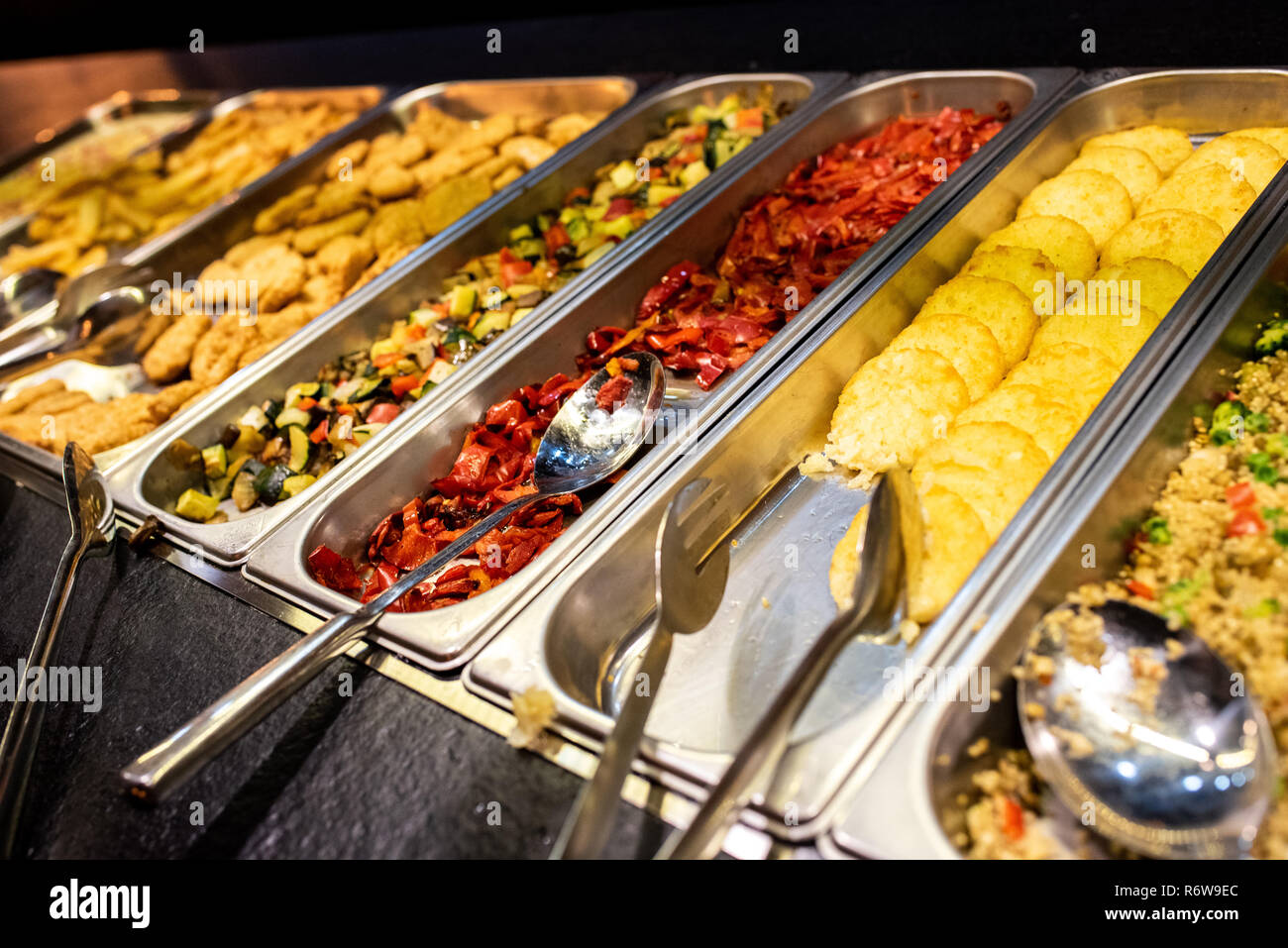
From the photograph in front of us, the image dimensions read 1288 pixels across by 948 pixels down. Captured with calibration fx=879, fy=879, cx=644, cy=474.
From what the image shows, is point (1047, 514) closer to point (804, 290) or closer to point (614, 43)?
point (804, 290)

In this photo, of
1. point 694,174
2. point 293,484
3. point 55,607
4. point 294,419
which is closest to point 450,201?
point 694,174

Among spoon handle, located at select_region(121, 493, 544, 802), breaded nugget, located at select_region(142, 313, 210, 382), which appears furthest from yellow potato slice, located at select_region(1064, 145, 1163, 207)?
breaded nugget, located at select_region(142, 313, 210, 382)

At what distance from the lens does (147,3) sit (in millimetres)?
7414

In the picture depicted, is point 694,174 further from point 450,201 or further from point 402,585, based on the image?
point 402,585

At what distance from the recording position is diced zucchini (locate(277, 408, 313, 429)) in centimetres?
304

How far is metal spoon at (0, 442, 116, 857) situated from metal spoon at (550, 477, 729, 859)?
1261mm

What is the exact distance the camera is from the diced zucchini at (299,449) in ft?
9.61

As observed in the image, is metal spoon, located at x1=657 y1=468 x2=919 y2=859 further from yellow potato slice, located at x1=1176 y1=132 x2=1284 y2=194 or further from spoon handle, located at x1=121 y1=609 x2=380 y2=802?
yellow potato slice, located at x1=1176 y1=132 x2=1284 y2=194

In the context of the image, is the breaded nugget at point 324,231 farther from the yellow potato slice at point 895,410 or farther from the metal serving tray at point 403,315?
the yellow potato slice at point 895,410

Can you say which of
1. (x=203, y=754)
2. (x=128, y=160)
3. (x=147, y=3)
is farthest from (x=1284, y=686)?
(x=147, y=3)

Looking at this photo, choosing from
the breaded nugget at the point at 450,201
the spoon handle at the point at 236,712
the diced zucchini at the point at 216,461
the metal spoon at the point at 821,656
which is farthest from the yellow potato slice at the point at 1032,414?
the breaded nugget at the point at 450,201

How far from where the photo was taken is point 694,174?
368 cm
